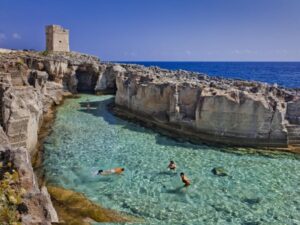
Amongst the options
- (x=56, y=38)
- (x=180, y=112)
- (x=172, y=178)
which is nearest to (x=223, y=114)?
(x=180, y=112)

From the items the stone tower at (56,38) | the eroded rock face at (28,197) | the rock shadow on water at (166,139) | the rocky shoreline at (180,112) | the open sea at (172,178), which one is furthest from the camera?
the stone tower at (56,38)

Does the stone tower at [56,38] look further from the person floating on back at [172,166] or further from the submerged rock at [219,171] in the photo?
the submerged rock at [219,171]

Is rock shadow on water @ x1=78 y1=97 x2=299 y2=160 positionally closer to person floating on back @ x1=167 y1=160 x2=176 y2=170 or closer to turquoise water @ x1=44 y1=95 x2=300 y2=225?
turquoise water @ x1=44 y1=95 x2=300 y2=225

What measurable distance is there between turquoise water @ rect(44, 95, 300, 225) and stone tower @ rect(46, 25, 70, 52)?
158ft

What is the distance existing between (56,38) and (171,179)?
2338 inches

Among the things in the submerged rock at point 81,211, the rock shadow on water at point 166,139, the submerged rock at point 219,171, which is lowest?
the submerged rock at point 81,211

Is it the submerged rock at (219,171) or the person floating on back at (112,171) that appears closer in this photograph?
the person floating on back at (112,171)

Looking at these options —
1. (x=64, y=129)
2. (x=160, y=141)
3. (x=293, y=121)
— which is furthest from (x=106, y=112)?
(x=293, y=121)

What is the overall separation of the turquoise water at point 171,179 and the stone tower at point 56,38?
48.3m

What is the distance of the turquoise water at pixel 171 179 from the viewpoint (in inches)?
488

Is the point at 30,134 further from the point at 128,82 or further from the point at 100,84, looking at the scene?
the point at 100,84

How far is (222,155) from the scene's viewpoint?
761 inches

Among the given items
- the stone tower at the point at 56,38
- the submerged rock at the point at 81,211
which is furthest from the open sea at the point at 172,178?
the stone tower at the point at 56,38

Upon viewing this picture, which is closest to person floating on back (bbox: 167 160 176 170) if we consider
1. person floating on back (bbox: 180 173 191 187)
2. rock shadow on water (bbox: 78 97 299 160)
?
person floating on back (bbox: 180 173 191 187)
